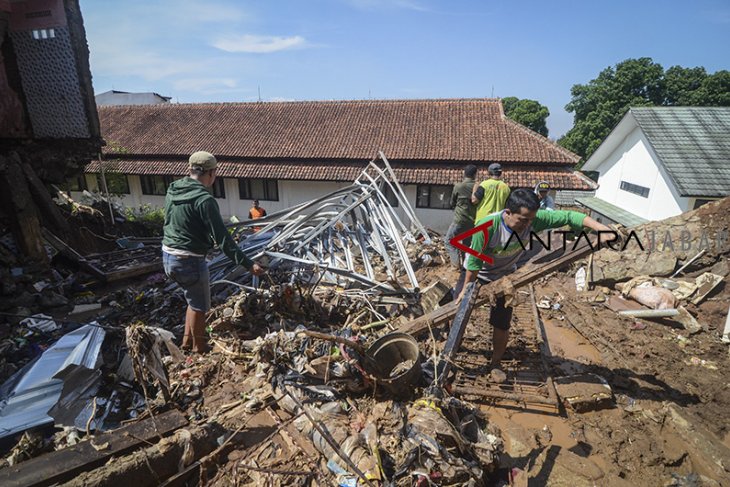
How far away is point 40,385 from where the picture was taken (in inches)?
105

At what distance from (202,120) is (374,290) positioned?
15.0 metres

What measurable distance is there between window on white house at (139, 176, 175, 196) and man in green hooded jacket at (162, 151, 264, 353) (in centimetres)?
1367

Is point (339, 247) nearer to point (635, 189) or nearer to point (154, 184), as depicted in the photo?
point (154, 184)

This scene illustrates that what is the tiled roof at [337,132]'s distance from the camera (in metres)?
12.5

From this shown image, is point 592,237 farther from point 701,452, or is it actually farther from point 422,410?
point 422,410

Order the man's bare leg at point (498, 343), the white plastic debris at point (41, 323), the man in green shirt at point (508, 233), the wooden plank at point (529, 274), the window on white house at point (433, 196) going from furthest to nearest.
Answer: the window on white house at point (433, 196) < the white plastic debris at point (41, 323) < the man's bare leg at point (498, 343) < the man in green shirt at point (508, 233) < the wooden plank at point (529, 274)

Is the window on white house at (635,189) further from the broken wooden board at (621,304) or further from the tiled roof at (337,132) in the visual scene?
the broken wooden board at (621,304)

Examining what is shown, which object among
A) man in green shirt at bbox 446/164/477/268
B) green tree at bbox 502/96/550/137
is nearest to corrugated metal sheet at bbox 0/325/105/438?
man in green shirt at bbox 446/164/477/268

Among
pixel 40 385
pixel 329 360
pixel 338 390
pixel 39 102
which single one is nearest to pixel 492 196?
pixel 329 360

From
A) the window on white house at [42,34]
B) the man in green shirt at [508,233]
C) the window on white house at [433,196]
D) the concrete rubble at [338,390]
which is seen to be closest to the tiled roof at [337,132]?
the window on white house at [433,196]

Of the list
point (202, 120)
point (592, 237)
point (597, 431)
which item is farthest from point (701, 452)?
point (202, 120)

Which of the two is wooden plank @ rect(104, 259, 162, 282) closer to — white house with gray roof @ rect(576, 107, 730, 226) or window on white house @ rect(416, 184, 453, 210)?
window on white house @ rect(416, 184, 453, 210)

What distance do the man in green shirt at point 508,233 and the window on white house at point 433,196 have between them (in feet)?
30.9

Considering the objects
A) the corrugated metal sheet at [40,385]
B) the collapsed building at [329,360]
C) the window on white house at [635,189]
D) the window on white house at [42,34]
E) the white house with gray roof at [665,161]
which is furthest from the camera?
the window on white house at [635,189]
